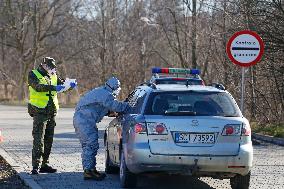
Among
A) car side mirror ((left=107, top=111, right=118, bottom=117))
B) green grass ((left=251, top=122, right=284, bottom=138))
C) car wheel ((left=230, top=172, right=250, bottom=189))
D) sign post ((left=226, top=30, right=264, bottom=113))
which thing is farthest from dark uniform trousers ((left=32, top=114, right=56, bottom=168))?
green grass ((left=251, top=122, right=284, bottom=138))

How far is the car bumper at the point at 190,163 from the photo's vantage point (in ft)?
30.4

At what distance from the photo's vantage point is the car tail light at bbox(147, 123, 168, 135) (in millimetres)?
9367

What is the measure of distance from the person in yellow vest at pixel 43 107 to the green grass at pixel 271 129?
8651mm

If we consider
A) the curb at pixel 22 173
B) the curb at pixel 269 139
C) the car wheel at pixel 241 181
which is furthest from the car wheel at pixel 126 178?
the curb at pixel 269 139

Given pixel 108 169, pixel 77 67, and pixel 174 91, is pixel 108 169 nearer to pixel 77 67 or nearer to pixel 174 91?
pixel 174 91

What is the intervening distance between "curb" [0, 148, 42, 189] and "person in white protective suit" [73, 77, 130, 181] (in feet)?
2.91

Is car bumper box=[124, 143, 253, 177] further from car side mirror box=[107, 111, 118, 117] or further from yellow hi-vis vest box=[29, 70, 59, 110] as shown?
yellow hi-vis vest box=[29, 70, 59, 110]

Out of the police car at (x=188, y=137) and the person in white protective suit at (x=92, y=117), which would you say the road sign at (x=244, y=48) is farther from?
the police car at (x=188, y=137)

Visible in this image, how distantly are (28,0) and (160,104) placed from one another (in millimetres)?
45651

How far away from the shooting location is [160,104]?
9.75 meters

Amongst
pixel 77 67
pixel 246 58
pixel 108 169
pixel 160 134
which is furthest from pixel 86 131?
pixel 77 67

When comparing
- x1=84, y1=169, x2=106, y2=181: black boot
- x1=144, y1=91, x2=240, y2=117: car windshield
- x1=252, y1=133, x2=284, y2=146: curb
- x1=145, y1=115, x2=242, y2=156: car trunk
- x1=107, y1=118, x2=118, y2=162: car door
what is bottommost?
x1=252, y1=133, x2=284, y2=146: curb

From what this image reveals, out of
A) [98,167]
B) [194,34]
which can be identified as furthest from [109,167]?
[194,34]

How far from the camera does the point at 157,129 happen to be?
938 cm
